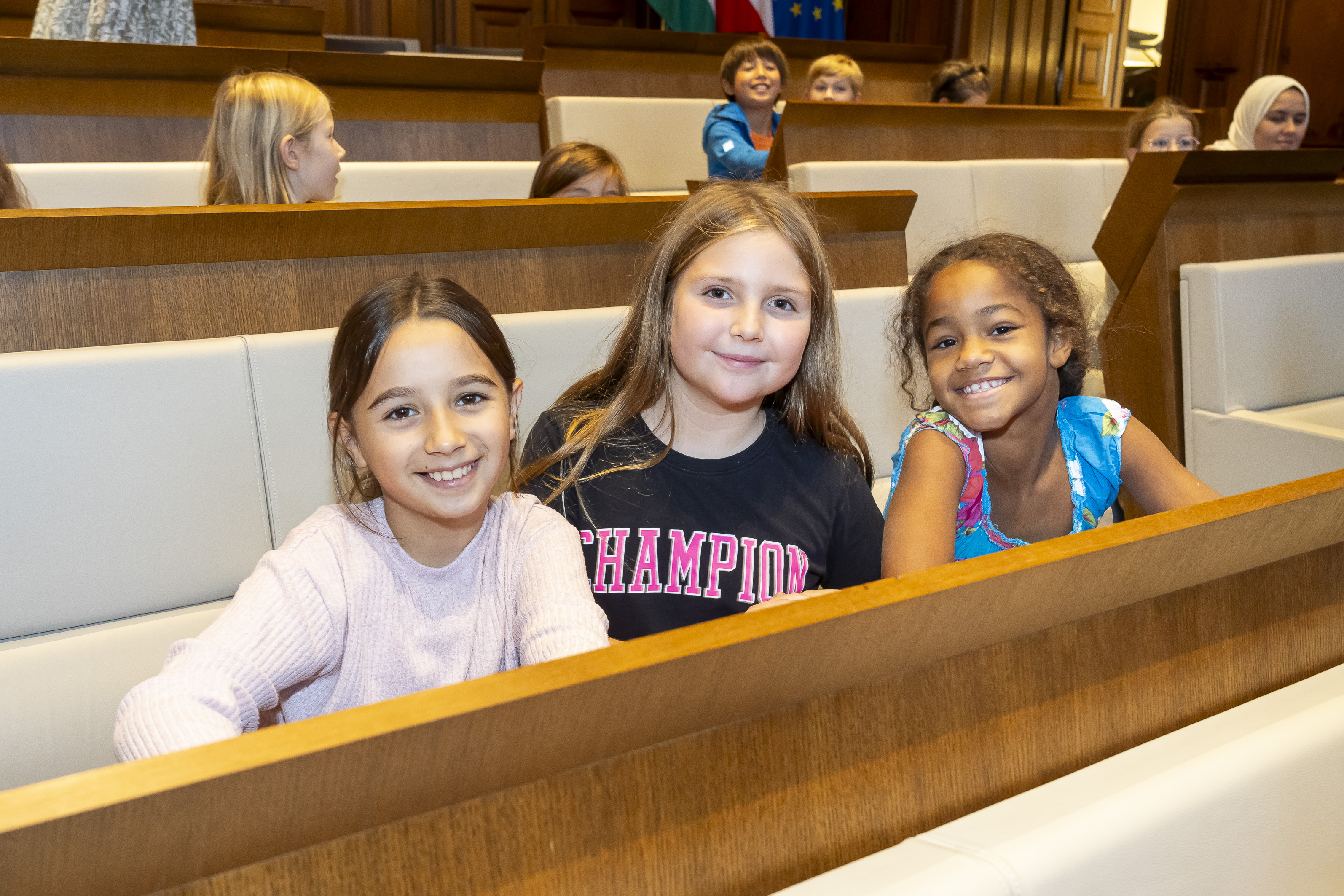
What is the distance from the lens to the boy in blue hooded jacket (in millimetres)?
3191

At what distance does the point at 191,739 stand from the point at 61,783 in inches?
13.0

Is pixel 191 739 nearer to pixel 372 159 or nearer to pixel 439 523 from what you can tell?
pixel 439 523

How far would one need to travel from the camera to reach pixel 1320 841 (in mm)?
638

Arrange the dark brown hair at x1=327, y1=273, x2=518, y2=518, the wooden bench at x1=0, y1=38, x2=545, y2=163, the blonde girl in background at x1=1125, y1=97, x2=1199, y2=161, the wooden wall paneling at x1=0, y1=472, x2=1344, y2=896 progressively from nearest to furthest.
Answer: the wooden wall paneling at x1=0, y1=472, x2=1344, y2=896
the dark brown hair at x1=327, y1=273, x2=518, y2=518
the wooden bench at x1=0, y1=38, x2=545, y2=163
the blonde girl in background at x1=1125, y1=97, x2=1199, y2=161

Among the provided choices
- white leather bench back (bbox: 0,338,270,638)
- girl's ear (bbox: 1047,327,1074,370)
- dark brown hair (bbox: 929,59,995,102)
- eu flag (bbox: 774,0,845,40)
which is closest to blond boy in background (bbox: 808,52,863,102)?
dark brown hair (bbox: 929,59,995,102)

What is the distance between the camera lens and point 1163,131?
2988 millimetres

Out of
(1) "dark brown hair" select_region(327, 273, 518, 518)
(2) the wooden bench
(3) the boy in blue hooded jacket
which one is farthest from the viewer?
(3) the boy in blue hooded jacket

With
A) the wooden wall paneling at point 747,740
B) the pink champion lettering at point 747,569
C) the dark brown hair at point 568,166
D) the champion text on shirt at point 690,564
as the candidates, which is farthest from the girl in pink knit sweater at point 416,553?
the dark brown hair at point 568,166

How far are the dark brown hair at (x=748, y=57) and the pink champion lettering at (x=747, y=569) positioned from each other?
259 cm

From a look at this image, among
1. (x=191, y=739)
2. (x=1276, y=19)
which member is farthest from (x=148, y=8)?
(x=1276, y=19)

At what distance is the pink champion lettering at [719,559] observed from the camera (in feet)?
3.62

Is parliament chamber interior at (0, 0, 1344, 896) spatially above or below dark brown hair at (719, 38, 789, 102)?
below

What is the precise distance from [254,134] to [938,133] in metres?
2.22

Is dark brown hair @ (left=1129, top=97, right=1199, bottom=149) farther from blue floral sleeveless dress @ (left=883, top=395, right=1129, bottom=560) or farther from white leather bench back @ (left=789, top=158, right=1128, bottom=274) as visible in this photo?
blue floral sleeveless dress @ (left=883, top=395, right=1129, bottom=560)
